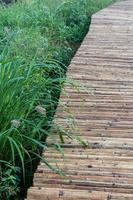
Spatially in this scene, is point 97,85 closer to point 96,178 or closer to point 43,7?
point 96,178

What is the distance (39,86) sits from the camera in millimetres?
4195

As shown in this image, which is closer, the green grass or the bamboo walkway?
the bamboo walkway

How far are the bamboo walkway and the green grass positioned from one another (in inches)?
7.0

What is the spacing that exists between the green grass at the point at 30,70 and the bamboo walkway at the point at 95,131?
7.0 inches

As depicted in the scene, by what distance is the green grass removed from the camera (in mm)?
3762

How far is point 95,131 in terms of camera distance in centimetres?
441

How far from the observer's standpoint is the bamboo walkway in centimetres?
353

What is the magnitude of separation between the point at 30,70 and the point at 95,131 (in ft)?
2.55

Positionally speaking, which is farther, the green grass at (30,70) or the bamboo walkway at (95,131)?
the green grass at (30,70)

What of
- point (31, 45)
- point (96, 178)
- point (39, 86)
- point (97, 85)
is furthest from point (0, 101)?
point (31, 45)

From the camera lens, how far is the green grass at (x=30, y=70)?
3762 mm

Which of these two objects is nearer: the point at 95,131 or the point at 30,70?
the point at 30,70

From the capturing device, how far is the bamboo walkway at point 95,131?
3527mm

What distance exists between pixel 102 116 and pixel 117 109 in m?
0.24
